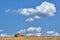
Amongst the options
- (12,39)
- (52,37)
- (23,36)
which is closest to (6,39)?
(12,39)

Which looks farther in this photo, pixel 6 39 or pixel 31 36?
pixel 31 36

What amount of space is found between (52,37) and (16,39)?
5.17 meters

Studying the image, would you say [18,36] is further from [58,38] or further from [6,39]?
[58,38]

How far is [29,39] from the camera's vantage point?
40656 mm

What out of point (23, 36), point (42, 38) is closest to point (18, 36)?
point (23, 36)

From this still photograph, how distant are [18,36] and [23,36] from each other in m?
0.84

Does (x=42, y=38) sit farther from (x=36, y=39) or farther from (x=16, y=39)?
(x=16, y=39)

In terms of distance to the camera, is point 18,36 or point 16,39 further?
point 18,36

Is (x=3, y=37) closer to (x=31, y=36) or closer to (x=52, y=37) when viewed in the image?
(x=31, y=36)

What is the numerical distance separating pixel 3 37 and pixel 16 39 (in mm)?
2444

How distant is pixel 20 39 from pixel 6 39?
6.14 feet

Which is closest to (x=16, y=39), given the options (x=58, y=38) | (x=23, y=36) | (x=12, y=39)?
(x=12, y=39)

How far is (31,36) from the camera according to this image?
1684 inches

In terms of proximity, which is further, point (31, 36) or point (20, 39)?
point (31, 36)
